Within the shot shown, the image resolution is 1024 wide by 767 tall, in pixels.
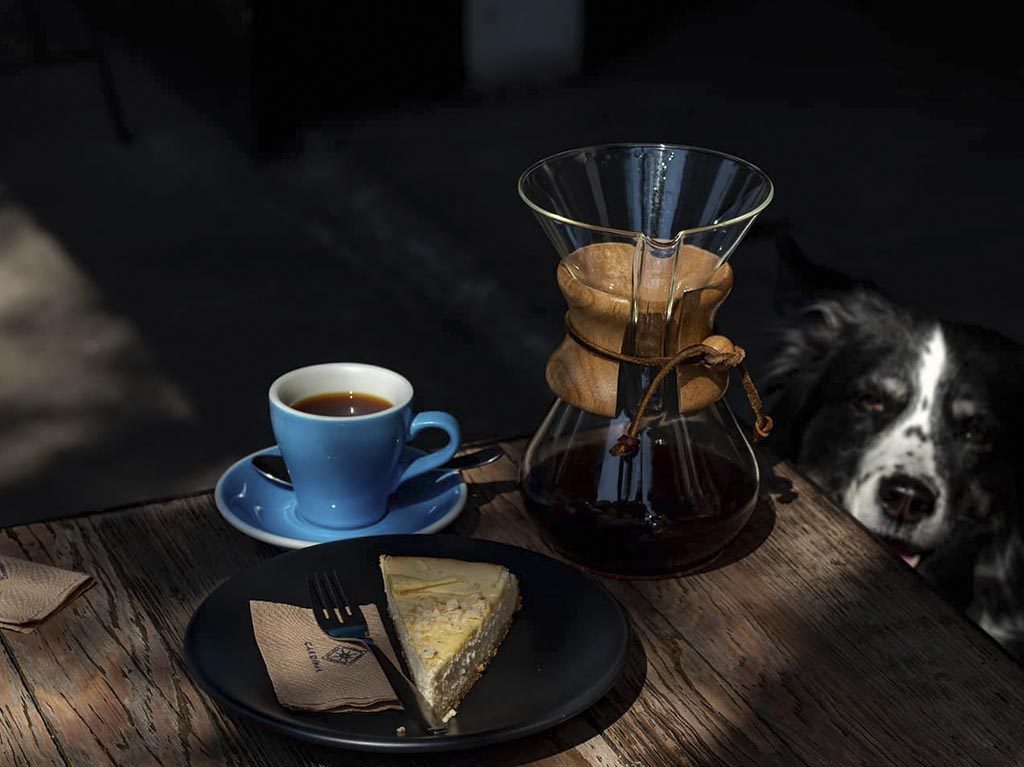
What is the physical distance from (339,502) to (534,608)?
21cm

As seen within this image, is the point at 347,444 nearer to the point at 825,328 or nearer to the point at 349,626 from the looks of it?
the point at 349,626

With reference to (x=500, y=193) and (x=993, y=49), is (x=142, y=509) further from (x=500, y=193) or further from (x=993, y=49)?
(x=500, y=193)

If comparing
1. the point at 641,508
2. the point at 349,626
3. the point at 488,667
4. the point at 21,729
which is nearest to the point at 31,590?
the point at 21,729

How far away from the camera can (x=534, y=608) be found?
3.37ft

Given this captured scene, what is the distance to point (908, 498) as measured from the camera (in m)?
1.77

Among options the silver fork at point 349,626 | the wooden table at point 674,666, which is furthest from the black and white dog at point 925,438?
the silver fork at point 349,626

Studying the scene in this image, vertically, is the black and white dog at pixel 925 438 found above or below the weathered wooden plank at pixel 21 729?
below

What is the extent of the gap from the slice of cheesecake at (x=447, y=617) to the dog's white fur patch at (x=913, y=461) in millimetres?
902

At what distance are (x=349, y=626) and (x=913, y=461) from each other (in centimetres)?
103

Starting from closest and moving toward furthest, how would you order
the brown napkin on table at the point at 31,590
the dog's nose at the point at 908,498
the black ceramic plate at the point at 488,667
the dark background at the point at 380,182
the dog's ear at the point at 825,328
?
the black ceramic plate at the point at 488,667 → the brown napkin on table at the point at 31,590 → the dog's nose at the point at 908,498 → the dog's ear at the point at 825,328 → the dark background at the point at 380,182

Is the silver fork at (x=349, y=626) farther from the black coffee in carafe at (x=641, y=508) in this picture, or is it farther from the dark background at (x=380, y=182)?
the dark background at (x=380, y=182)

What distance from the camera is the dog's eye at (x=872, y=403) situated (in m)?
1.83

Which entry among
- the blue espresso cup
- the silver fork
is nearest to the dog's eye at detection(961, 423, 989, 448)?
the blue espresso cup

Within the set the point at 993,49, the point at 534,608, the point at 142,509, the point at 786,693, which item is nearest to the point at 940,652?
the point at 786,693
